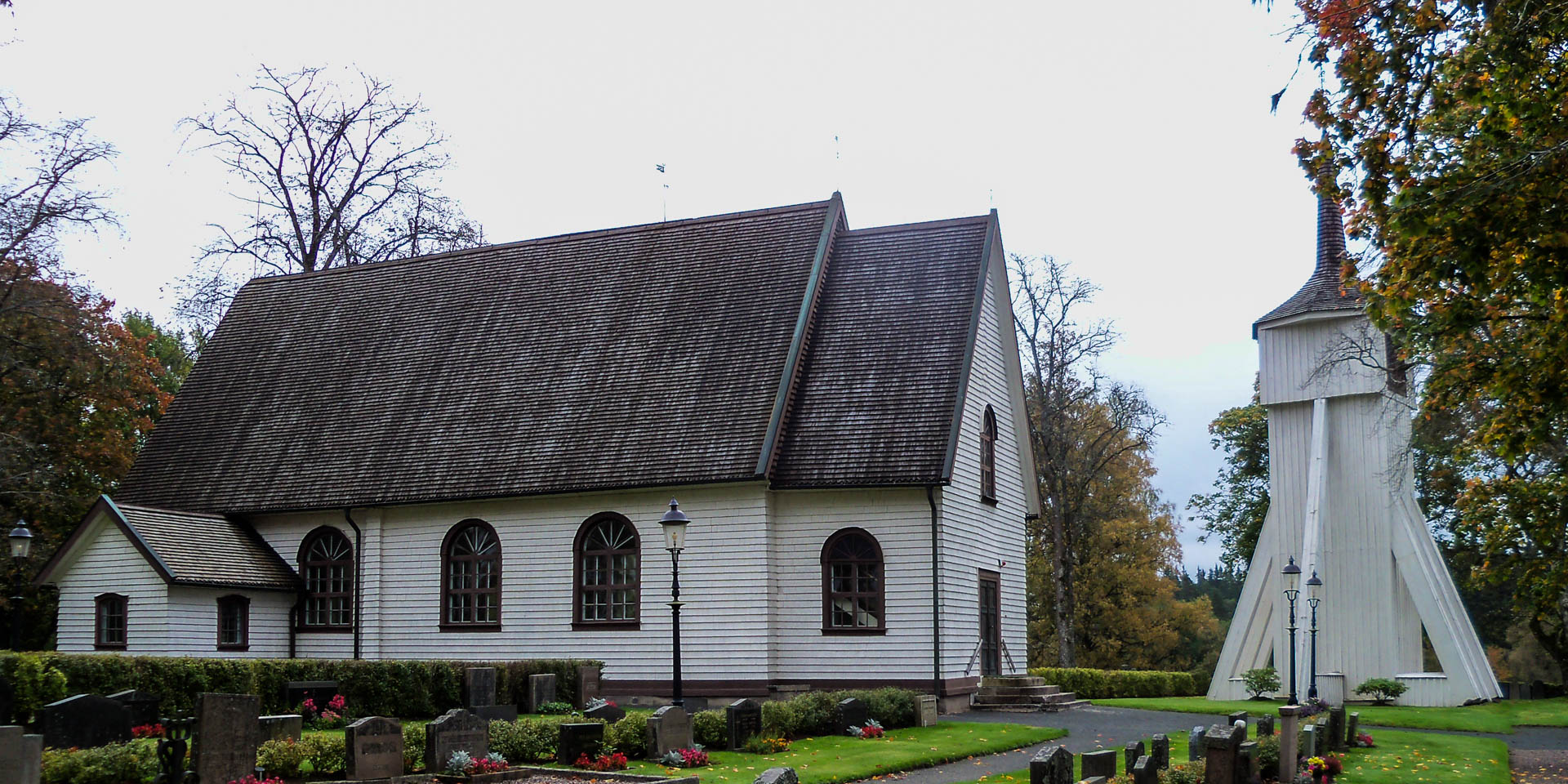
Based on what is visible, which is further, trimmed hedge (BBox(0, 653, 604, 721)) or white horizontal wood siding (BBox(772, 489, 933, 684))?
white horizontal wood siding (BBox(772, 489, 933, 684))

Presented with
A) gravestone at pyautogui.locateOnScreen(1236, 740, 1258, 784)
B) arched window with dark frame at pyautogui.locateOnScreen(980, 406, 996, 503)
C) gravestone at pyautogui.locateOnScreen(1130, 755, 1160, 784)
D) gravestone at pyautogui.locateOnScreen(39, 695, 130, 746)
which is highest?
A: arched window with dark frame at pyautogui.locateOnScreen(980, 406, 996, 503)

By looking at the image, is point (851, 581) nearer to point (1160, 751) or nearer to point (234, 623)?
point (1160, 751)

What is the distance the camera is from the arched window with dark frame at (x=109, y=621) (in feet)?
90.8

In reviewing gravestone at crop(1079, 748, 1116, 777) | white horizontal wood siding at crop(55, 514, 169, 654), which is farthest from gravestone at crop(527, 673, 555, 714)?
gravestone at crop(1079, 748, 1116, 777)

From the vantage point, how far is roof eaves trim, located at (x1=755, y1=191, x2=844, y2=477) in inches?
985

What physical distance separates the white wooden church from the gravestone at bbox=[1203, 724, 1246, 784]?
31.7ft

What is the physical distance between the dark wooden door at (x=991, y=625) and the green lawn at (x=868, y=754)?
16.9 ft

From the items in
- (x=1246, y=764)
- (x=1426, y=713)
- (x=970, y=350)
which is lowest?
(x=1426, y=713)

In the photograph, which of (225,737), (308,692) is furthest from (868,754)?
(308,692)

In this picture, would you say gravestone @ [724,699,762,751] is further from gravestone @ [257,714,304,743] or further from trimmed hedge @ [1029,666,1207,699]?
trimmed hedge @ [1029,666,1207,699]

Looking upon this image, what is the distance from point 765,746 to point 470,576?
37.4ft

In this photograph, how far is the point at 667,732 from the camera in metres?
17.4

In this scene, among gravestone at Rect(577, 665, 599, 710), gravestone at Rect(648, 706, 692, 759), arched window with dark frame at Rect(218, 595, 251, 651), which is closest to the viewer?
gravestone at Rect(648, 706, 692, 759)

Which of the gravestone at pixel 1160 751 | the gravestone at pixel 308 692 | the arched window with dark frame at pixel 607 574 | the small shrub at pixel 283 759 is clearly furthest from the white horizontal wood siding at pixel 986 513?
the small shrub at pixel 283 759
